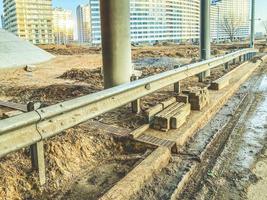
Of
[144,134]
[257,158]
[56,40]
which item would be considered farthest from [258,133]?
[56,40]

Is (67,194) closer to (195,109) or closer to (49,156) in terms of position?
(49,156)

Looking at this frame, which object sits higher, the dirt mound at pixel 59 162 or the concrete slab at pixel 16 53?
the concrete slab at pixel 16 53

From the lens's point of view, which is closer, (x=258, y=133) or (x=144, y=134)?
(x=144, y=134)

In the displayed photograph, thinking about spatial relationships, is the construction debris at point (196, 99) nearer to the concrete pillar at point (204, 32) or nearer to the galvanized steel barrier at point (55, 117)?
the galvanized steel barrier at point (55, 117)

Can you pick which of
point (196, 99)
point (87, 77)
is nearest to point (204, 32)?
point (87, 77)

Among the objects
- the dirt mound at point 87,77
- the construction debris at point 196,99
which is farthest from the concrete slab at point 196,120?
the dirt mound at point 87,77

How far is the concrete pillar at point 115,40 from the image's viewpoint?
6.14 metres

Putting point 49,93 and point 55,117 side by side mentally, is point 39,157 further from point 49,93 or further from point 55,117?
point 49,93

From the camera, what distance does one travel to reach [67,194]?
3104 millimetres

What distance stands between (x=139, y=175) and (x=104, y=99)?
116 cm

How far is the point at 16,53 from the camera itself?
719 inches

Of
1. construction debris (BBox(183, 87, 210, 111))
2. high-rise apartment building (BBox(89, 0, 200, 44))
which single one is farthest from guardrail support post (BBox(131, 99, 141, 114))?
high-rise apartment building (BBox(89, 0, 200, 44))

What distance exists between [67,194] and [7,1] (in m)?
217

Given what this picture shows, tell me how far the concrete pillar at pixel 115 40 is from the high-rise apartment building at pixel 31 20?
171 m
